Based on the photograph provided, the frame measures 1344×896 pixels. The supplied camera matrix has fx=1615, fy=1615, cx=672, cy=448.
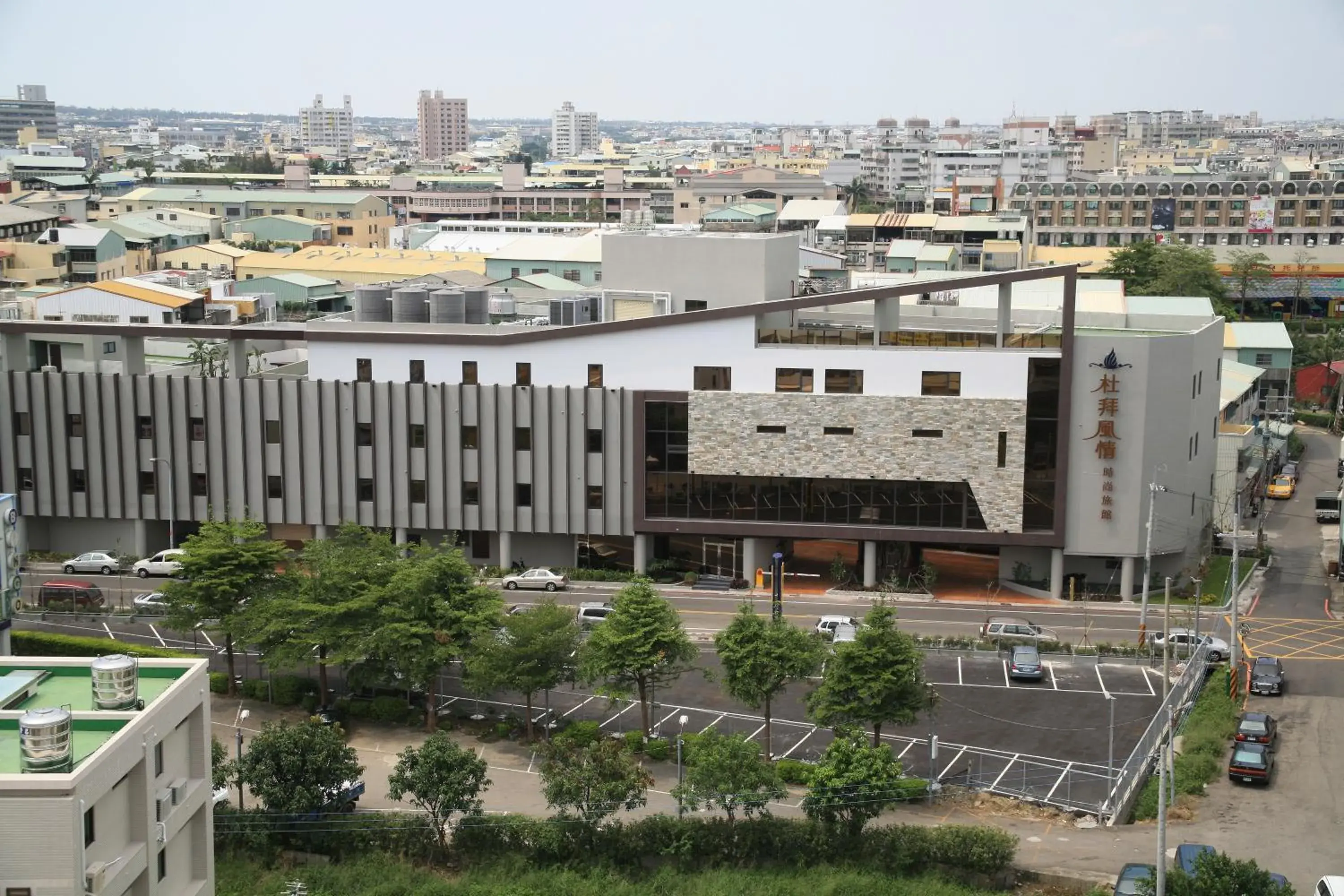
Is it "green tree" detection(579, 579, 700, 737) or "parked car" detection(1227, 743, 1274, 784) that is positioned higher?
"green tree" detection(579, 579, 700, 737)

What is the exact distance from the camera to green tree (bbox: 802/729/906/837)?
35656mm

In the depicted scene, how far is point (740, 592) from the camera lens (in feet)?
182

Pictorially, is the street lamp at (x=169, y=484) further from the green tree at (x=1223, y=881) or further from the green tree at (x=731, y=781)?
the green tree at (x=1223, y=881)

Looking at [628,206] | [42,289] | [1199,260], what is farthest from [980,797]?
[628,206]

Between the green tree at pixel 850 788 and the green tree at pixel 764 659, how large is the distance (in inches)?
174

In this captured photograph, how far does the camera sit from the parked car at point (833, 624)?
49594 millimetres

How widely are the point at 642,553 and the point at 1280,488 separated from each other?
32314 millimetres

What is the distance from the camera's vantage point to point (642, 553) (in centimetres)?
5653

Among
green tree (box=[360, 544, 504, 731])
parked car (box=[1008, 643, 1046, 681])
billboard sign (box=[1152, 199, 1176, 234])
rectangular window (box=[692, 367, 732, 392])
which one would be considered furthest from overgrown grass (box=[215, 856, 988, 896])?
billboard sign (box=[1152, 199, 1176, 234])

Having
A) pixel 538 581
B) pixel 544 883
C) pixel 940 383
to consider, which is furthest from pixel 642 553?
pixel 544 883

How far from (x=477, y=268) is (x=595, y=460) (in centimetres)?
6597

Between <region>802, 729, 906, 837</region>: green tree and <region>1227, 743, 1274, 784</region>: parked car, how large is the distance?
29.3 feet

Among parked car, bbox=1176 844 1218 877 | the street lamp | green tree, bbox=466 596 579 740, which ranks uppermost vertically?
the street lamp

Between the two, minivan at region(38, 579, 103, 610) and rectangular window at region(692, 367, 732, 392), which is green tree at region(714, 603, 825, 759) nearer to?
rectangular window at region(692, 367, 732, 392)
